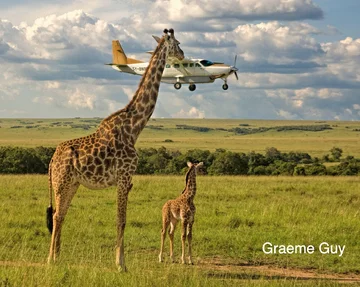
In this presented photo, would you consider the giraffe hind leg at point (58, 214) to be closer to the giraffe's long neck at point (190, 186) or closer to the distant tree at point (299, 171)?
the giraffe's long neck at point (190, 186)

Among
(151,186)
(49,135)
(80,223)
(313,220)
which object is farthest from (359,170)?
(49,135)

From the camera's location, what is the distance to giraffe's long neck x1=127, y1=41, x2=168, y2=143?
30.4 feet

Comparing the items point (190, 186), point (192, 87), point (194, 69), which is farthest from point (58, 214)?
point (194, 69)

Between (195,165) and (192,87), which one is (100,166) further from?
(192,87)

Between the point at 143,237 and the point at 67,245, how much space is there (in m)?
1.49

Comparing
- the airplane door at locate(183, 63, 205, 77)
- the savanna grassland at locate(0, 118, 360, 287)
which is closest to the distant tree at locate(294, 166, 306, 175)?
the airplane door at locate(183, 63, 205, 77)

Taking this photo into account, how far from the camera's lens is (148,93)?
9492 millimetres

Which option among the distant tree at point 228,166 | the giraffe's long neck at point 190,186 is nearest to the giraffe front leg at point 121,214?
the giraffe's long neck at point 190,186

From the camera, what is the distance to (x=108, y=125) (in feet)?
29.8

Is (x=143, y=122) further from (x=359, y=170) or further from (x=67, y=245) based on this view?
(x=359, y=170)

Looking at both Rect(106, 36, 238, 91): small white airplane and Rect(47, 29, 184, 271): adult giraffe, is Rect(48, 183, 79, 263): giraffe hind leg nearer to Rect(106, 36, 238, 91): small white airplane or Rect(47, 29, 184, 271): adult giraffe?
Rect(47, 29, 184, 271): adult giraffe

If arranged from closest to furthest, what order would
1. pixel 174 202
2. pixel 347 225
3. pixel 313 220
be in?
pixel 174 202
pixel 347 225
pixel 313 220

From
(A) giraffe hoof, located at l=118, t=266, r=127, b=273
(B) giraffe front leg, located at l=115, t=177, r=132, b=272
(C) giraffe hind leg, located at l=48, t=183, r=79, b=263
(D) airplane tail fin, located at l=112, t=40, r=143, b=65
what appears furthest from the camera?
(D) airplane tail fin, located at l=112, t=40, r=143, b=65

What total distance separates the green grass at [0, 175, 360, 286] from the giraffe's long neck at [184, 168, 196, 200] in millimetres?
1033
